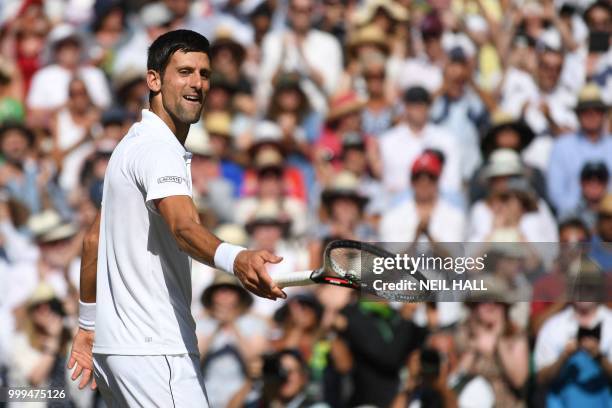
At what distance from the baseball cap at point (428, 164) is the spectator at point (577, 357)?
1.88m

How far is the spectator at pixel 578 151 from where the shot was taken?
363 inches

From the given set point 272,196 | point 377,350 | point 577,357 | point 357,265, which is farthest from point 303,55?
point 357,265

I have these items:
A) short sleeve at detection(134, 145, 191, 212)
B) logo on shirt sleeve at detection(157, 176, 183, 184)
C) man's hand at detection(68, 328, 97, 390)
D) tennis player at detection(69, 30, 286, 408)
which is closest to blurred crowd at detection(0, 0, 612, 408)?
man's hand at detection(68, 328, 97, 390)

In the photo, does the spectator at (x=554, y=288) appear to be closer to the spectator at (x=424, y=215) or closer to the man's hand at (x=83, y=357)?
the spectator at (x=424, y=215)

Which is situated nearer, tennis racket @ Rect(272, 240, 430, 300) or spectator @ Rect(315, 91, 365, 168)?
tennis racket @ Rect(272, 240, 430, 300)

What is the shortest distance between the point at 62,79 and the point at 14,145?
0.96 m

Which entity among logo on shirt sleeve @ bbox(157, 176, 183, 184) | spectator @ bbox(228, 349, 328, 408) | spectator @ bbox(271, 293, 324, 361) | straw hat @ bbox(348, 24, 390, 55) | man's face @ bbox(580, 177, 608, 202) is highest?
straw hat @ bbox(348, 24, 390, 55)

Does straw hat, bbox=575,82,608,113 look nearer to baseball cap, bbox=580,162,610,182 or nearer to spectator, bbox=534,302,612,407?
baseball cap, bbox=580,162,610,182

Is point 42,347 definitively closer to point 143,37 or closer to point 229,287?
point 229,287

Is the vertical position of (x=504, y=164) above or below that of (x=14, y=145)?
below

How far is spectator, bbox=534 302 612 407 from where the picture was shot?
7.53 m

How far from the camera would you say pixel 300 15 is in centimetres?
1066

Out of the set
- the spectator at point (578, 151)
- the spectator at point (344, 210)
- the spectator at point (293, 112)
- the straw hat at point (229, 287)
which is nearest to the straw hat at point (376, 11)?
the spectator at point (293, 112)

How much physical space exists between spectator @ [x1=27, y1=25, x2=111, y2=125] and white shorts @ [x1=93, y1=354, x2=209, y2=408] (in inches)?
255
